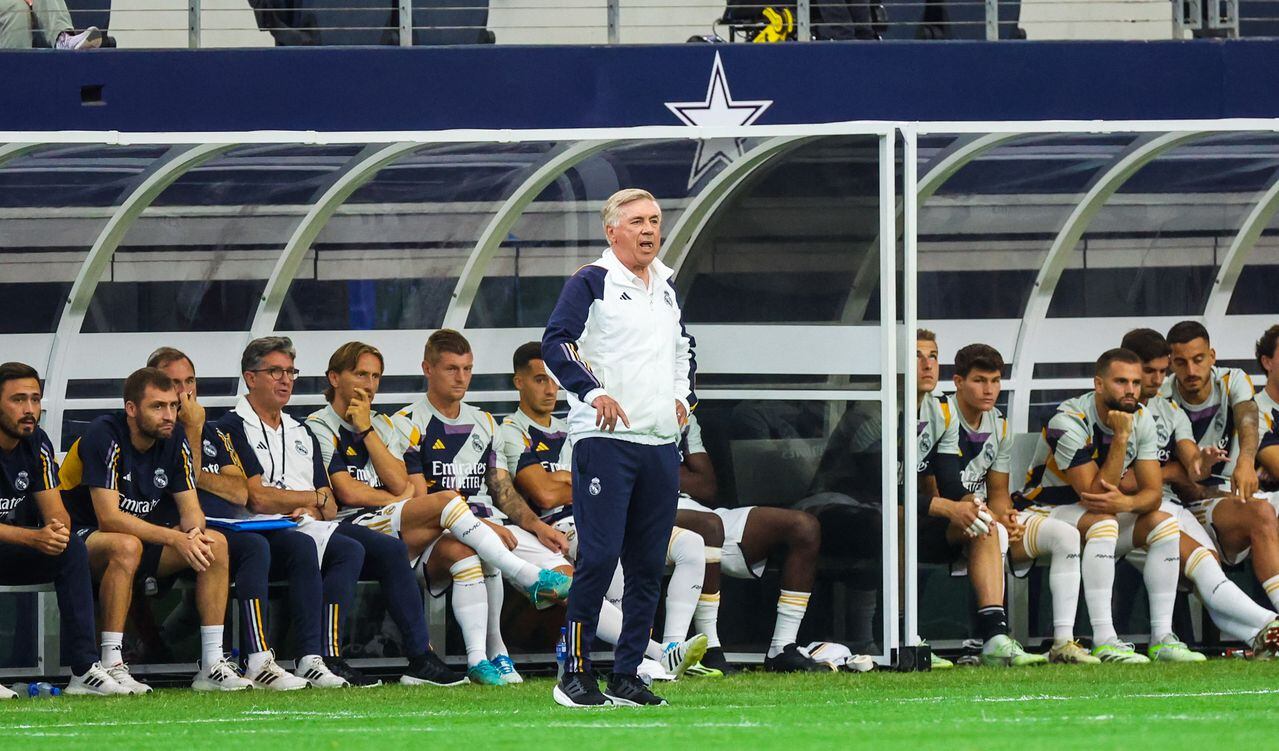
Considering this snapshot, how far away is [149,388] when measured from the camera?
715cm

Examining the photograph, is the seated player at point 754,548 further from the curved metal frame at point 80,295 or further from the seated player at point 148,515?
the curved metal frame at point 80,295

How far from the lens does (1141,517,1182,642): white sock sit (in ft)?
26.0

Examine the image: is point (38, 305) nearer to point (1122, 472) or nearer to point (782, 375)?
point (782, 375)

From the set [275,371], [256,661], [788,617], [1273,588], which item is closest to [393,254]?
[275,371]

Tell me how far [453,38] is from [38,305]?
303 cm

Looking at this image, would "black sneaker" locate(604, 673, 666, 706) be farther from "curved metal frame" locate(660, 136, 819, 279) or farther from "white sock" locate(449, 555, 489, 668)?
"curved metal frame" locate(660, 136, 819, 279)

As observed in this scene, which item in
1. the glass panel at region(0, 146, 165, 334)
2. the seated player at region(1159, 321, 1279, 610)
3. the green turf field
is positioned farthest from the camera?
the seated player at region(1159, 321, 1279, 610)

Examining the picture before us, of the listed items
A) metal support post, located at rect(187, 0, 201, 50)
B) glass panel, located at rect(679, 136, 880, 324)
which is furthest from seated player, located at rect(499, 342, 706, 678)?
metal support post, located at rect(187, 0, 201, 50)

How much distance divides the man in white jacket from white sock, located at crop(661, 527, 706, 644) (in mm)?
1483

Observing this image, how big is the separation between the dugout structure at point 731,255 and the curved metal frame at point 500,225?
1cm

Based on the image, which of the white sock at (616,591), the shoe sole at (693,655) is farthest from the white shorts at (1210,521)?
the white sock at (616,591)

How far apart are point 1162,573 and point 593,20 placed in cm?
518

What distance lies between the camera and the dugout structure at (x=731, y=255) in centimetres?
741

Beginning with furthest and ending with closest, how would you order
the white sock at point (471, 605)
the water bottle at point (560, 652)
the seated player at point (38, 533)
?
the white sock at point (471, 605)
the seated player at point (38, 533)
the water bottle at point (560, 652)
